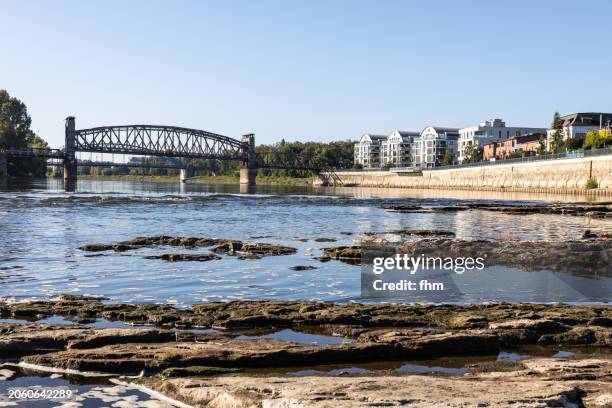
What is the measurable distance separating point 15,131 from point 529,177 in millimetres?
123248

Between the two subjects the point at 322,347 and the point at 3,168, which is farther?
the point at 3,168

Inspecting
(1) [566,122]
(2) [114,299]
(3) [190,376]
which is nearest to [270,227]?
(2) [114,299]

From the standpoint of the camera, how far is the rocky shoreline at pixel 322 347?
361 inches

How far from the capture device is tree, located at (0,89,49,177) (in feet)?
553

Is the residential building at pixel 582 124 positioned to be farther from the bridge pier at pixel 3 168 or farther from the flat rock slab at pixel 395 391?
the flat rock slab at pixel 395 391

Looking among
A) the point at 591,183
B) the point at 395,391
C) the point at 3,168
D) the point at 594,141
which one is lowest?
the point at 395,391

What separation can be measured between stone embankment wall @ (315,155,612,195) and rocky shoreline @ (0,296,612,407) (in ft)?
286

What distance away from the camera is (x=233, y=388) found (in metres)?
9.56

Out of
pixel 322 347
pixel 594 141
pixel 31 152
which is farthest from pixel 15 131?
pixel 322 347

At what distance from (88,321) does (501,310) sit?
9.00 metres

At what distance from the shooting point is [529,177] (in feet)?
433

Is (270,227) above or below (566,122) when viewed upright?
below

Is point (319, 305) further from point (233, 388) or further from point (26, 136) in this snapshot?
point (26, 136)

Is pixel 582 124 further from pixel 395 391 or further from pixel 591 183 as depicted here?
pixel 395 391
